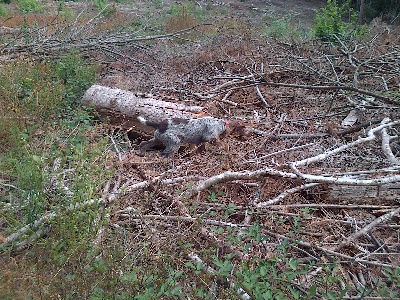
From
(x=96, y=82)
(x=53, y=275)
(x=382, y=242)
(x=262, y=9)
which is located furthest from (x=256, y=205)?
(x=262, y=9)

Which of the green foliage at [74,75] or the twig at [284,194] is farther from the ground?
the twig at [284,194]

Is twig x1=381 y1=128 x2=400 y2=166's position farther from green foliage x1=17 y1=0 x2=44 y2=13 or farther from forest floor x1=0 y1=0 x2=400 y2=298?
green foliage x1=17 y1=0 x2=44 y2=13

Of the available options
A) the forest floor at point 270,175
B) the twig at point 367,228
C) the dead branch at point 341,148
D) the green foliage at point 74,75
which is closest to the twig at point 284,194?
the forest floor at point 270,175

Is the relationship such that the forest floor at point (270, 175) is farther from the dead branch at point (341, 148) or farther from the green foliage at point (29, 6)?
the green foliage at point (29, 6)

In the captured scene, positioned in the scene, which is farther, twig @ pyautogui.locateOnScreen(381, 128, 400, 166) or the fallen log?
the fallen log

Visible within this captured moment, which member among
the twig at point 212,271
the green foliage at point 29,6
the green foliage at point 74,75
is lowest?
the green foliage at point 29,6

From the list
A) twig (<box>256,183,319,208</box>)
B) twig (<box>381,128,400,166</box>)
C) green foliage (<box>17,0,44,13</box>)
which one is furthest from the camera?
green foliage (<box>17,0,44,13</box>)

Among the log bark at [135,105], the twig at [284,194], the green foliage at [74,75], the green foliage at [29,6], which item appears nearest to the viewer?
the twig at [284,194]

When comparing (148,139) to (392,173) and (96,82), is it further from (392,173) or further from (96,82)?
(392,173)

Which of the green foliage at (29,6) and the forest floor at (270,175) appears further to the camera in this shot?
the green foliage at (29,6)

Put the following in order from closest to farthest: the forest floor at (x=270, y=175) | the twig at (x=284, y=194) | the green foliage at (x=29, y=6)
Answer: the forest floor at (x=270, y=175) → the twig at (x=284, y=194) → the green foliage at (x=29, y=6)

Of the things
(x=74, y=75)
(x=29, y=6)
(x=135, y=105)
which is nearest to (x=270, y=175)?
(x=135, y=105)

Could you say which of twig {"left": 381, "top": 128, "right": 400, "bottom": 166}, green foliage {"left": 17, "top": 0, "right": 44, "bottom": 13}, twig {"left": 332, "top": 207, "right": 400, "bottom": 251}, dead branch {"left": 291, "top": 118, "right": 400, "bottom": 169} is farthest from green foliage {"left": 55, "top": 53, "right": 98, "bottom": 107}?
green foliage {"left": 17, "top": 0, "right": 44, "bottom": 13}

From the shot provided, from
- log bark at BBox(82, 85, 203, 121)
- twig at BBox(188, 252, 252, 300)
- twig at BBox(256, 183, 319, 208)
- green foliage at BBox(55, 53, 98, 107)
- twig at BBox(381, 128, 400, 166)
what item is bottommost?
green foliage at BBox(55, 53, 98, 107)
